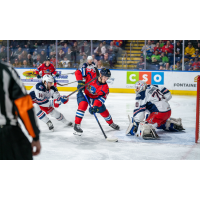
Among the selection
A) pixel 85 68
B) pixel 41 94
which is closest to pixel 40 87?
pixel 41 94

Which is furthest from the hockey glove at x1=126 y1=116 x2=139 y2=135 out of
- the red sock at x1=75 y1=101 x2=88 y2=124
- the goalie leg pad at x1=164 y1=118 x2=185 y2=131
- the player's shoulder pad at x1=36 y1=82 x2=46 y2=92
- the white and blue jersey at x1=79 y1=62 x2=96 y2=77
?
the player's shoulder pad at x1=36 y1=82 x2=46 y2=92

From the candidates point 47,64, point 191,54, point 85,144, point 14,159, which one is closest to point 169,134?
point 85,144

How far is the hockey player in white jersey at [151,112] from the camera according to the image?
3648 mm

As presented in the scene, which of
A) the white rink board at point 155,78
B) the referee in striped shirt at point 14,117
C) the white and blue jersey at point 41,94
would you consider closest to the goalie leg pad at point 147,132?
the white and blue jersey at point 41,94

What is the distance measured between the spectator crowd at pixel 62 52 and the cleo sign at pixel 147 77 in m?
0.76

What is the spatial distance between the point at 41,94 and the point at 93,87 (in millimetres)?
772

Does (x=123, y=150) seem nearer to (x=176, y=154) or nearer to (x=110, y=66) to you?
(x=176, y=154)

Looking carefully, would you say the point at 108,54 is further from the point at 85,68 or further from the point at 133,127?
the point at 133,127

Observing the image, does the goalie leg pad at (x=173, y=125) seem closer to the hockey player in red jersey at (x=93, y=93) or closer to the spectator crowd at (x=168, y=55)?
the hockey player in red jersey at (x=93, y=93)

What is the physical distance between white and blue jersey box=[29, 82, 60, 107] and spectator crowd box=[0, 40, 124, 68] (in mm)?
5029

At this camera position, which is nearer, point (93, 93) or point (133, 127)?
point (133, 127)

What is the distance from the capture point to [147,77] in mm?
8500

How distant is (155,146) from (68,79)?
6243 millimetres

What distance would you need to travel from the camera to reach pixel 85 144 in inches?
138
